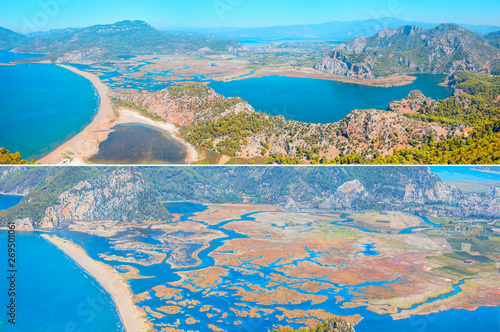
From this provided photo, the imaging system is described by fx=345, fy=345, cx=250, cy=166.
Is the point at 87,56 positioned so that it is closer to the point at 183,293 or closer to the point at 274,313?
the point at 183,293

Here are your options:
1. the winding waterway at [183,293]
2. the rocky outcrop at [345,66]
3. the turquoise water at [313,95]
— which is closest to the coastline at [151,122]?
the winding waterway at [183,293]

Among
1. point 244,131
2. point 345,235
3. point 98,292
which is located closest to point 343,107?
point 244,131

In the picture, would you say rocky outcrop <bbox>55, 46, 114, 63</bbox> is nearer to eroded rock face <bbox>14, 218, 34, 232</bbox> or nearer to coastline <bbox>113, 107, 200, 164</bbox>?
coastline <bbox>113, 107, 200, 164</bbox>

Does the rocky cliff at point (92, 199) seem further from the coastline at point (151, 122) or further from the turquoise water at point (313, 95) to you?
the turquoise water at point (313, 95)

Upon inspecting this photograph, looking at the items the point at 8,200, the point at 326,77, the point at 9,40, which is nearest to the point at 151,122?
the point at 8,200

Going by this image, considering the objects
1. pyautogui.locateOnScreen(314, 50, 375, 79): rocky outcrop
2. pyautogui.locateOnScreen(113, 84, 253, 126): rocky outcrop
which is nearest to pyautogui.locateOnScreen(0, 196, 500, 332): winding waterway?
pyautogui.locateOnScreen(113, 84, 253, 126): rocky outcrop
